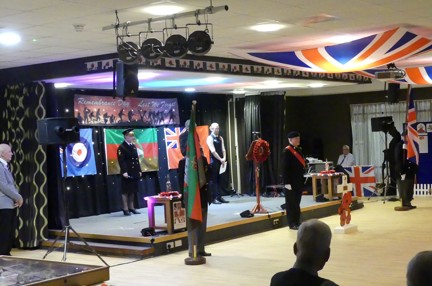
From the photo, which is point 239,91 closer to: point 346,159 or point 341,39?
point 346,159

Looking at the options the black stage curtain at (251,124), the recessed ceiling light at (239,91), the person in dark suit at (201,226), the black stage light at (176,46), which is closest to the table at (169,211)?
the person in dark suit at (201,226)

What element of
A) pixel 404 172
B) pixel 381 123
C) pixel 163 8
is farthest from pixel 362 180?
pixel 163 8

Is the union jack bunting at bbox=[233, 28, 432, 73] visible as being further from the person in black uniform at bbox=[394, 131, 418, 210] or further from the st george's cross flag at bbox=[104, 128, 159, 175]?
the st george's cross flag at bbox=[104, 128, 159, 175]

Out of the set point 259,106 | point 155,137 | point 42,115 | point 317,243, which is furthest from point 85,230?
point 317,243

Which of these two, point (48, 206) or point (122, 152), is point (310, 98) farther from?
Answer: point (48, 206)

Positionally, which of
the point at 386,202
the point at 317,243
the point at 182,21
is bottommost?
the point at 386,202

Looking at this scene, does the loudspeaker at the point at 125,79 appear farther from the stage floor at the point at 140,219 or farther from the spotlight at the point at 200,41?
the stage floor at the point at 140,219

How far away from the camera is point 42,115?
391 inches

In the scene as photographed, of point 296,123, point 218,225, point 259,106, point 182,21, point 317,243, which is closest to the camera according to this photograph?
point 317,243

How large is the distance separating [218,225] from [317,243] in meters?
7.05

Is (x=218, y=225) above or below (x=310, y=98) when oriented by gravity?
below

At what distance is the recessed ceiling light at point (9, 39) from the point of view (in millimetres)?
7235

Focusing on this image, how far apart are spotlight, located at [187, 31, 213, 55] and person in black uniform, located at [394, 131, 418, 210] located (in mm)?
6443

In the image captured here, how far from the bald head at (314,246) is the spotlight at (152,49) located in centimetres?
446
